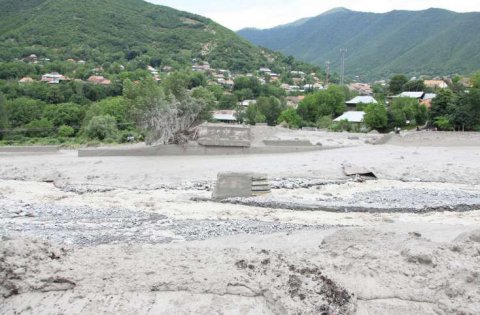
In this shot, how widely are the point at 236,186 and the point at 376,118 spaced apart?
30.0 metres

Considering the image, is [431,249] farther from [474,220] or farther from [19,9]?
[19,9]

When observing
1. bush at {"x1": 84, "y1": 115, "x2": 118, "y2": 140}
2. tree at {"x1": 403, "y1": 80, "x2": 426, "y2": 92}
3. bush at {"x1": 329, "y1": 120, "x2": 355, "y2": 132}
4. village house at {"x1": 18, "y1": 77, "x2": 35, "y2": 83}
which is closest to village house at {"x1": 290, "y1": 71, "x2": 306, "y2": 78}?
tree at {"x1": 403, "y1": 80, "x2": 426, "y2": 92}

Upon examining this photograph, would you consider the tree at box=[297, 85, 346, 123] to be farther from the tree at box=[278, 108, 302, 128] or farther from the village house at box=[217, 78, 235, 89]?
the village house at box=[217, 78, 235, 89]

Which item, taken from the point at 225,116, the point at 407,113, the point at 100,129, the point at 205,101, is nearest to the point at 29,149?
the point at 205,101

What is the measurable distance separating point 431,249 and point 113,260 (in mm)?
4653

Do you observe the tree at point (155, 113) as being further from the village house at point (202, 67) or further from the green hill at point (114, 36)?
the village house at point (202, 67)

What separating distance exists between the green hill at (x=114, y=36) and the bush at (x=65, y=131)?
151ft

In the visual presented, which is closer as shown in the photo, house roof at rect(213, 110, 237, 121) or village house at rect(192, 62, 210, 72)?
house roof at rect(213, 110, 237, 121)

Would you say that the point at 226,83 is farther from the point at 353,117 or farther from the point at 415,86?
the point at 353,117

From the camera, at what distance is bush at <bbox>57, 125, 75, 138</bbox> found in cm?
4918

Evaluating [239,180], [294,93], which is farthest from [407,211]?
[294,93]

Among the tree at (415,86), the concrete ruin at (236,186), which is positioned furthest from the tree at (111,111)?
the tree at (415,86)

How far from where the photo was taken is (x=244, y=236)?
11117mm

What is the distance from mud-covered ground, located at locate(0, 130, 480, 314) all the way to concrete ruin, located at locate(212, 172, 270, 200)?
1.82ft
